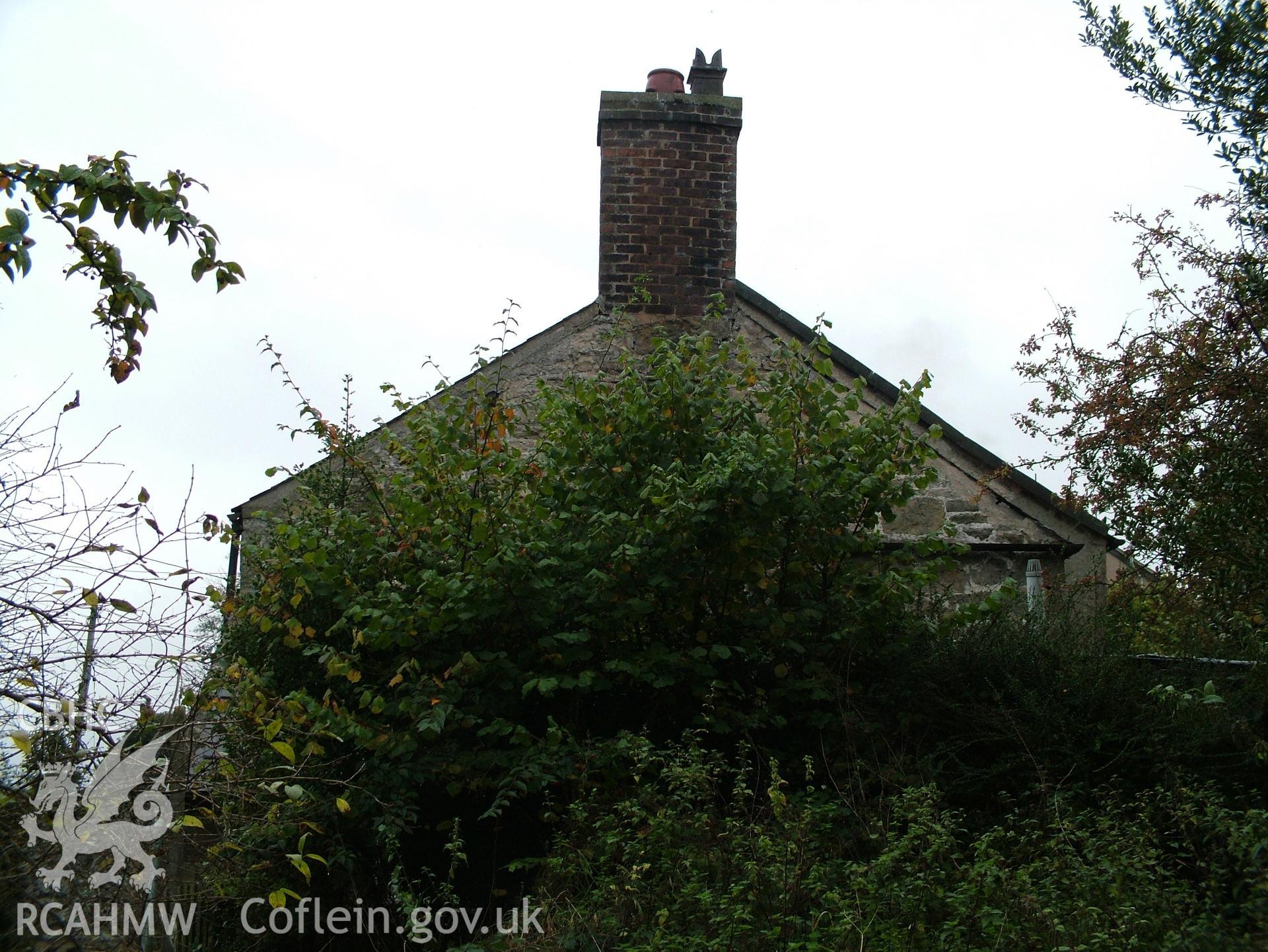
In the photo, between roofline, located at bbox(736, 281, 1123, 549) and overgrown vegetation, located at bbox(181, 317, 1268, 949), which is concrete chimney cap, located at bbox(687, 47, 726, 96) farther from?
overgrown vegetation, located at bbox(181, 317, 1268, 949)

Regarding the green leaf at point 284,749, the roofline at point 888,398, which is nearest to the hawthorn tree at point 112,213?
the green leaf at point 284,749

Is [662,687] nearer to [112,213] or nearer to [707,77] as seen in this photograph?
[112,213]

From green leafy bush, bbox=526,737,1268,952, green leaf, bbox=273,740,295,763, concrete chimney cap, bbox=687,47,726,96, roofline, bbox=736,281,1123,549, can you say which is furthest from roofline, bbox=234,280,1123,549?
green leaf, bbox=273,740,295,763

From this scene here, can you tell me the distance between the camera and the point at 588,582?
20.7 ft

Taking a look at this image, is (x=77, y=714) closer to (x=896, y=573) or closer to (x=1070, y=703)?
(x=896, y=573)

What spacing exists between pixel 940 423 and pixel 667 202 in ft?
9.90

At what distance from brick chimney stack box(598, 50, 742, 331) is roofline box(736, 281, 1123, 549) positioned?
0.32 m

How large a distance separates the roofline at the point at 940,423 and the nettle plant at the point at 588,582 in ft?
8.08

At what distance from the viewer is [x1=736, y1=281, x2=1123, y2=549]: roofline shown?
353 inches

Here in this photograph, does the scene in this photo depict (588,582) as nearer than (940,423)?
Yes

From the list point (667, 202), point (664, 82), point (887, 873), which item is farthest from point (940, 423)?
point (887, 873)

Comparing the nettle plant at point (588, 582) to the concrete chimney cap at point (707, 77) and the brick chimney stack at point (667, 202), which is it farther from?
the concrete chimney cap at point (707, 77)

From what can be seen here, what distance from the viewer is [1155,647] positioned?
7.71m

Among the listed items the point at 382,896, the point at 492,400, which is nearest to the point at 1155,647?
the point at 492,400
